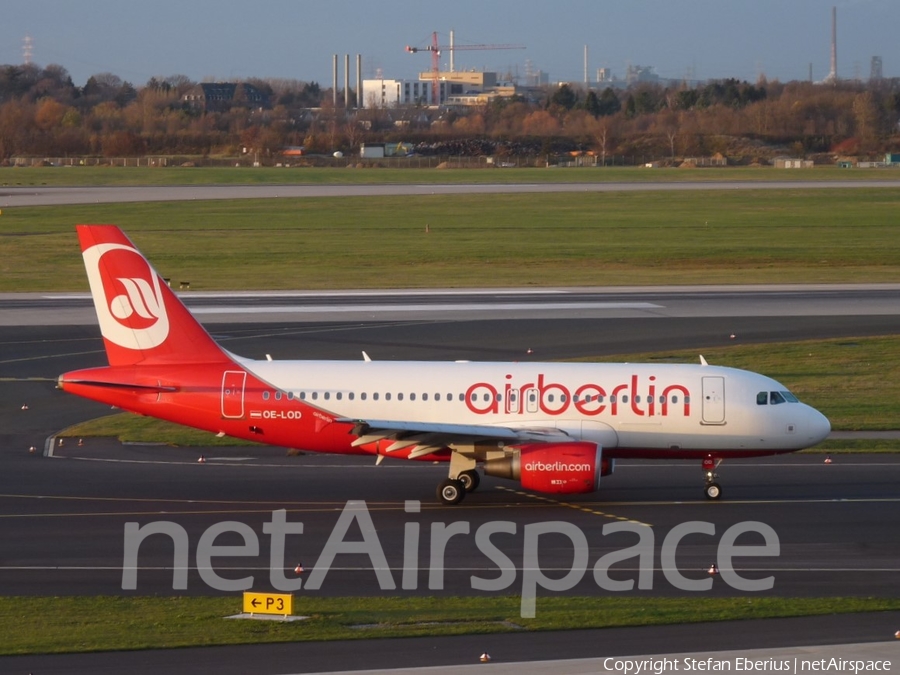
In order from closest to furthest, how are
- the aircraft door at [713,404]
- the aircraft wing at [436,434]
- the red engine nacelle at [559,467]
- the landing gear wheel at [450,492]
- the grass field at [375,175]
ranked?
the red engine nacelle at [559,467] < the aircraft wing at [436,434] < the landing gear wheel at [450,492] < the aircraft door at [713,404] < the grass field at [375,175]

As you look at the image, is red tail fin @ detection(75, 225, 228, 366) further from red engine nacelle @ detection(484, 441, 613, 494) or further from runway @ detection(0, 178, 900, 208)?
runway @ detection(0, 178, 900, 208)

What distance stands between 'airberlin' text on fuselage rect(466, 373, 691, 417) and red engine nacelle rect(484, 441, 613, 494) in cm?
162

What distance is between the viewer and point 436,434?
92.0 ft

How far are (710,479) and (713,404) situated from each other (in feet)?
6.30

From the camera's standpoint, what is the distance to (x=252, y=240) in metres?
95.1

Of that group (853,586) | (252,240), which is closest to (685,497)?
(853,586)

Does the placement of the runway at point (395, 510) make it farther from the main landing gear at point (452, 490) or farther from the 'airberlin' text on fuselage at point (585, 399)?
the 'airberlin' text on fuselage at point (585, 399)

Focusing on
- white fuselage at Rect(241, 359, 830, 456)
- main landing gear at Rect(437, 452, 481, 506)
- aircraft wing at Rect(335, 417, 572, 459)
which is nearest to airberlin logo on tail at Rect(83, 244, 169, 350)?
white fuselage at Rect(241, 359, 830, 456)

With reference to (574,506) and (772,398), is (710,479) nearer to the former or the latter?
(772,398)

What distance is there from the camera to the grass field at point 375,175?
507 feet

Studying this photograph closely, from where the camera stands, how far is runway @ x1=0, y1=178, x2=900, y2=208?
127812 mm

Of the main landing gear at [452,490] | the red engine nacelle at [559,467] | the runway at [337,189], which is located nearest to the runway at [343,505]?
the main landing gear at [452,490]

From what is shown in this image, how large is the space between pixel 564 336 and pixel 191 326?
24.9m

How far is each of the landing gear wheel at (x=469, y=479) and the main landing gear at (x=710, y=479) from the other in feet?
18.7
